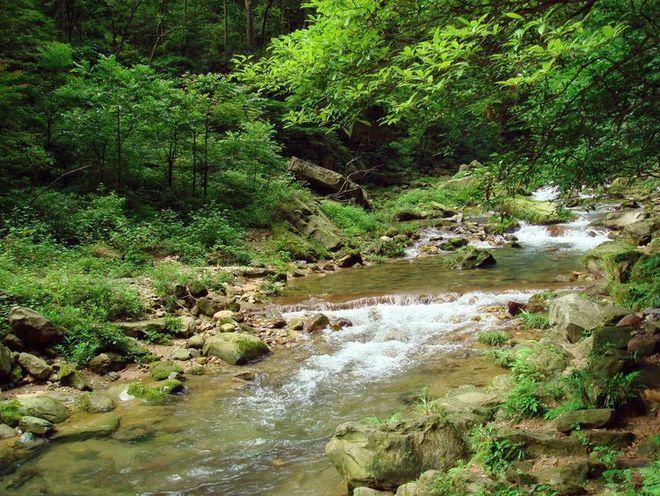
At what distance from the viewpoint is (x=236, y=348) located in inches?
327

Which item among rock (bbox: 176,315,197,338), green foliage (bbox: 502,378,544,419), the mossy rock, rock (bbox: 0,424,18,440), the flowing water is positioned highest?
the mossy rock

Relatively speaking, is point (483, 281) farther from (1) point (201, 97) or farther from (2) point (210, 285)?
(1) point (201, 97)

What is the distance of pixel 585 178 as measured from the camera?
458 cm

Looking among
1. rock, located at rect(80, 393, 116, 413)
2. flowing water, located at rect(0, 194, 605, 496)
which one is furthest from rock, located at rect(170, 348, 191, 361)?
rock, located at rect(80, 393, 116, 413)

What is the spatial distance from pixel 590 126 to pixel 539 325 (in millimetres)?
5420

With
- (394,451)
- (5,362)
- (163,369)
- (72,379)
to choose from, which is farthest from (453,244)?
(5,362)

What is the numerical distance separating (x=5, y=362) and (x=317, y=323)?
213 inches

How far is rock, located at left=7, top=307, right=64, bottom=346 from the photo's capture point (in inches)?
287

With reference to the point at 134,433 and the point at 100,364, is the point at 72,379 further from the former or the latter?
the point at 134,433

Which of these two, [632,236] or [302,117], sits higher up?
[302,117]

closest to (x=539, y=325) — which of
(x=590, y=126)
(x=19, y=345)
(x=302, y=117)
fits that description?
(x=590, y=126)

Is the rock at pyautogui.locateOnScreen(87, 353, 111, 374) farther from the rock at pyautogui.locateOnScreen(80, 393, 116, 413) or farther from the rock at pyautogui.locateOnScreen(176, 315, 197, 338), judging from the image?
the rock at pyautogui.locateOnScreen(176, 315, 197, 338)

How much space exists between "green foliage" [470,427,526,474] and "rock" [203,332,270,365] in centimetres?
508

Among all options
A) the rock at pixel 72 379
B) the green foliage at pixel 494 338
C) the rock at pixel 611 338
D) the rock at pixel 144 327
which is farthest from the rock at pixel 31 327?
the rock at pixel 611 338
